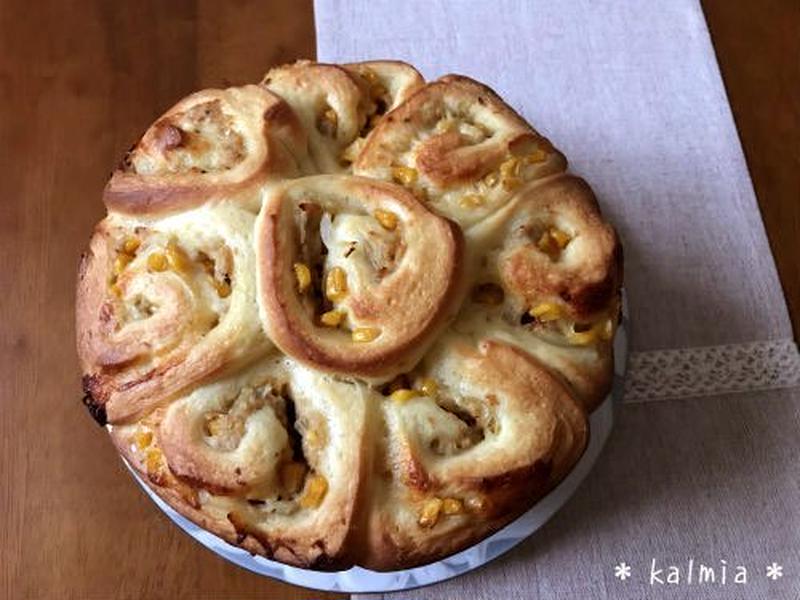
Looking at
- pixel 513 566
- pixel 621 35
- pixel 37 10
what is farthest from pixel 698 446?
pixel 37 10

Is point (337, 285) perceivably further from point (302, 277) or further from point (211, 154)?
point (211, 154)

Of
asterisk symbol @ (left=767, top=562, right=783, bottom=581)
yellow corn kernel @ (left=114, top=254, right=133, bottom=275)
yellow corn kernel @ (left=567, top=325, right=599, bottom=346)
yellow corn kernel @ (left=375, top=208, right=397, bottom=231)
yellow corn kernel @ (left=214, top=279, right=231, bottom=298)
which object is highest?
yellow corn kernel @ (left=375, top=208, right=397, bottom=231)

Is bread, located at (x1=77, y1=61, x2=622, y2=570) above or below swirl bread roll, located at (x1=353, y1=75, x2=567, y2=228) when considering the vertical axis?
below

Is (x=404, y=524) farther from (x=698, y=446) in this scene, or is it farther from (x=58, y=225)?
(x=58, y=225)

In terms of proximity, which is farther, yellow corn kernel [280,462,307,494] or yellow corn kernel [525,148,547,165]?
yellow corn kernel [525,148,547,165]

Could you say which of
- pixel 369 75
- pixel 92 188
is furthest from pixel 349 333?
pixel 92 188

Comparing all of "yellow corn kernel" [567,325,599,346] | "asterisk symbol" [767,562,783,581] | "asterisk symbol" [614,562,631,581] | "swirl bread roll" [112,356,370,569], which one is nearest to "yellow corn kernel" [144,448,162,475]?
"swirl bread roll" [112,356,370,569]

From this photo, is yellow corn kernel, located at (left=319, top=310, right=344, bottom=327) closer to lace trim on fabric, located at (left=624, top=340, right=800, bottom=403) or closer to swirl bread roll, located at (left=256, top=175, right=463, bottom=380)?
swirl bread roll, located at (left=256, top=175, right=463, bottom=380)

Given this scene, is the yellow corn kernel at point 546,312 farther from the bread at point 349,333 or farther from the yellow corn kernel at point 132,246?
the yellow corn kernel at point 132,246
